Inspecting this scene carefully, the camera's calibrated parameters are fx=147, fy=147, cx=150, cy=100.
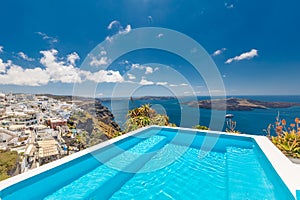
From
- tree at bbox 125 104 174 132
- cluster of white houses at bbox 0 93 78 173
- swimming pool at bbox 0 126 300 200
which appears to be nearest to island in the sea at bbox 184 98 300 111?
tree at bbox 125 104 174 132

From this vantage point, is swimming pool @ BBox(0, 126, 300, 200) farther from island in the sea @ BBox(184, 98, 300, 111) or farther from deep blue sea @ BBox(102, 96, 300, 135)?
island in the sea @ BBox(184, 98, 300, 111)

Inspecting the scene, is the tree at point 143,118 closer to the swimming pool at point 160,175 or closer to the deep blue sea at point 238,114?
the deep blue sea at point 238,114

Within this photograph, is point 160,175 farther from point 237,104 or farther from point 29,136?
point 237,104

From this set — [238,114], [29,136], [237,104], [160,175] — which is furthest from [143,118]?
[238,114]

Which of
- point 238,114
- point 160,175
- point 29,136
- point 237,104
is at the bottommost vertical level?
point 238,114

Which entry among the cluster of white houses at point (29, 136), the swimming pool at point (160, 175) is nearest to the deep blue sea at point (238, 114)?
the cluster of white houses at point (29, 136)

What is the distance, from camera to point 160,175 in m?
2.98

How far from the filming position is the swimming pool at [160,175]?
2.28 m

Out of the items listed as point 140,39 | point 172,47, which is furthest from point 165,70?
point 140,39

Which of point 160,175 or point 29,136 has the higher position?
point 29,136

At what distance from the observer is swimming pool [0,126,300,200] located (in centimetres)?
228

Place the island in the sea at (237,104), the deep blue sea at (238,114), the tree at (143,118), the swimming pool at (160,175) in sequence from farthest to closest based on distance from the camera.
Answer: the island in the sea at (237,104)
the deep blue sea at (238,114)
the tree at (143,118)
the swimming pool at (160,175)

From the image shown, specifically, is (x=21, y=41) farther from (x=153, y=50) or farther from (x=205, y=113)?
(x=205, y=113)

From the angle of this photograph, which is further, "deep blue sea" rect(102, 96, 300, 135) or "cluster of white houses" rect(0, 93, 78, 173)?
"deep blue sea" rect(102, 96, 300, 135)
